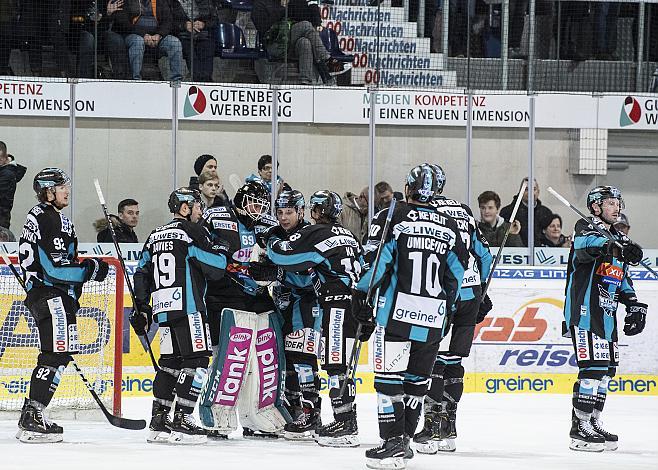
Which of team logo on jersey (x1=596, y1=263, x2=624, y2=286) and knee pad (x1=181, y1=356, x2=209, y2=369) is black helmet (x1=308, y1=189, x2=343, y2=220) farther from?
team logo on jersey (x1=596, y1=263, x2=624, y2=286)

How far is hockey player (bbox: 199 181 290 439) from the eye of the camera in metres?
7.09

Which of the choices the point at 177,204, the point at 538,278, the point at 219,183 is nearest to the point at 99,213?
the point at 219,183

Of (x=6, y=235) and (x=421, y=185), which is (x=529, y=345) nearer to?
(x=421, y=185)

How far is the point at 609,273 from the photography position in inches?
279

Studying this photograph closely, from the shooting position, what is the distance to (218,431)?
7.16 metres

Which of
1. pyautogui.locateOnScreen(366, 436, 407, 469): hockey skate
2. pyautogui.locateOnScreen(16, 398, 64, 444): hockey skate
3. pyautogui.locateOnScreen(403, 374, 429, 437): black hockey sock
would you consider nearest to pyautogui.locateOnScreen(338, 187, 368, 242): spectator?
pyautogui.locateOnScreen(16, 398, 64, 444): hockey skate

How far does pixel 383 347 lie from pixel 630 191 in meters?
5.34

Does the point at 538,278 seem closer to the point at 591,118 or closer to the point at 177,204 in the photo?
the point at 591,118

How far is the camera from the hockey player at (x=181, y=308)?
686cm

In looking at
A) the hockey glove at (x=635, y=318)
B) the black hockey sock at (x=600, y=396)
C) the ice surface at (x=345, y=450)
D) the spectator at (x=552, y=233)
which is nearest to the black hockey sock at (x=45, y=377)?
the ice surface at (x=345, y=450)

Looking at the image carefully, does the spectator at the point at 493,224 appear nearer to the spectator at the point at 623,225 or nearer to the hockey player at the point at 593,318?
the spectator at the point at 623,225

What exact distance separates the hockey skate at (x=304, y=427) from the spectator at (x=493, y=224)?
3.22 metres

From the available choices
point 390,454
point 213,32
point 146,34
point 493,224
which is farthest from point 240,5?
point 390,454

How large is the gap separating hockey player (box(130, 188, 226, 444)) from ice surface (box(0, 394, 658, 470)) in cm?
19
